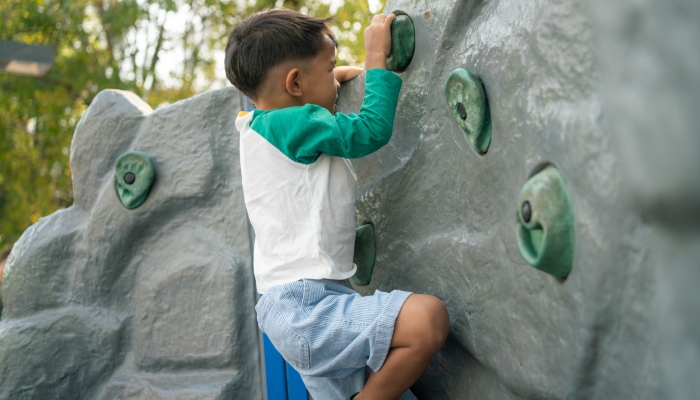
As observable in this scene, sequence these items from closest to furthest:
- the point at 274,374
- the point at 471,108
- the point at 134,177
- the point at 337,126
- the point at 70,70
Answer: the point at 471,108 → the point at 337,126 → the point at 274,374 → the point at 134,177 → the point at 70,70

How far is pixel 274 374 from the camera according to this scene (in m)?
2.21

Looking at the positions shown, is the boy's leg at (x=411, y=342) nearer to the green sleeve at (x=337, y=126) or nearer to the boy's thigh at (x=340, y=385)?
the boy's thigh at (x=340, y=385)

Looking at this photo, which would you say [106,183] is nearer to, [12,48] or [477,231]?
[477,231]

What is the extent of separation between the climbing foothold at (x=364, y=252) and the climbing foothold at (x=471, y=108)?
1.86ft

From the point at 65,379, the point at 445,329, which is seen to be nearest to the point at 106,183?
the point at 65,379

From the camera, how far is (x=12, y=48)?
5.59 meters

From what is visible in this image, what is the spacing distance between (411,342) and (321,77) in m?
0.72

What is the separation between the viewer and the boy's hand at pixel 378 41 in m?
1.73

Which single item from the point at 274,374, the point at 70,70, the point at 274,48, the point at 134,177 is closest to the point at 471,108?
the point at 274,48

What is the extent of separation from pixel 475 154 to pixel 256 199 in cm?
61

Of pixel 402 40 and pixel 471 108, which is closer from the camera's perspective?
pixel 471 108

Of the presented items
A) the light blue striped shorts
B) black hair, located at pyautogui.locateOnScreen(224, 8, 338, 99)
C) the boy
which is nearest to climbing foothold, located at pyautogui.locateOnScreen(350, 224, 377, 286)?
the boy

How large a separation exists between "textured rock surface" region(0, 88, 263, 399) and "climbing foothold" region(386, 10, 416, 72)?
787 mm

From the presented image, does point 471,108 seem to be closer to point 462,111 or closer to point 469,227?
point 462,111
